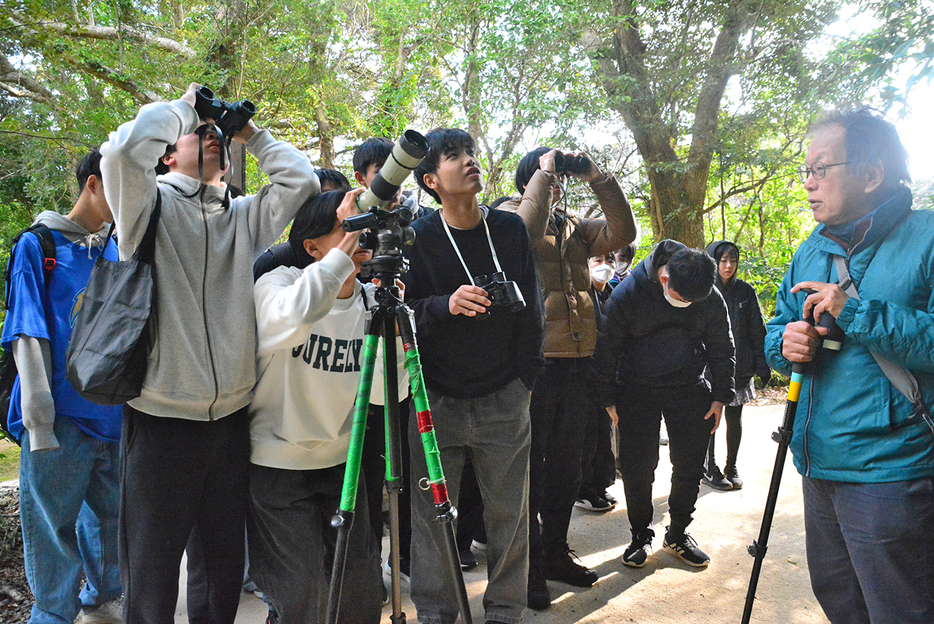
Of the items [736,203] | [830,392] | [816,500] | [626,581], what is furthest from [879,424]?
[736,203]

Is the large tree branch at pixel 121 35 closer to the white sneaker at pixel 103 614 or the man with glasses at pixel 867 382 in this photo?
the white sneaker at pixel 103 614

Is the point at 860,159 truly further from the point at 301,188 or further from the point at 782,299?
the point at 301,188

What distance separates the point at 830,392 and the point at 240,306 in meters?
1.97

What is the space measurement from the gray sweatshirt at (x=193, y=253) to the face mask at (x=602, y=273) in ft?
10.9

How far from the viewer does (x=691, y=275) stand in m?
3.38

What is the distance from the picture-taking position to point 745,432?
268 inches

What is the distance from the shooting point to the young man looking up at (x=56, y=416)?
7.95 ft

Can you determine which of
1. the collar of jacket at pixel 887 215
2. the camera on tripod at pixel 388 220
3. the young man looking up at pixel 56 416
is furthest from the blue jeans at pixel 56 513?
the collar of jacket at pixel 887 215

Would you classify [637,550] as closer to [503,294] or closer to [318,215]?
[503,294]

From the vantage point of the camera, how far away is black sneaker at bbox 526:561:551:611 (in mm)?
3055

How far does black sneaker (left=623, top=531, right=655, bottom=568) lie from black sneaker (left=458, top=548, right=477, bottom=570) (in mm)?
862

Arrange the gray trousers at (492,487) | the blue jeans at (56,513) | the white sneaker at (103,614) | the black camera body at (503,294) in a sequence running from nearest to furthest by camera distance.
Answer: the black camera body at (503,294) < the blue jeans at (56,513) < the gray trousers at (492,487) < the white sneaker at (103,614)

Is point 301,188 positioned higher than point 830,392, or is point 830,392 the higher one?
point 301,188

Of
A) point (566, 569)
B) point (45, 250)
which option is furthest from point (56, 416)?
point (566, 569)
